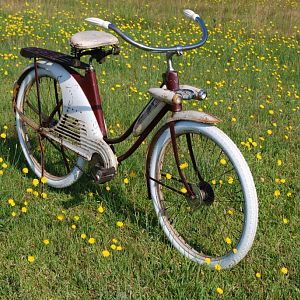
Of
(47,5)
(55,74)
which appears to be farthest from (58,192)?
(47,5)

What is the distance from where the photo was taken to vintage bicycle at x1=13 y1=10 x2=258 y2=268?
3.11m

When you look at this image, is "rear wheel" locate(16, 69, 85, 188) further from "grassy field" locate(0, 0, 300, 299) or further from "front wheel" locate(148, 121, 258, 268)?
"front wheel" locate(148, 121, 258, 268)

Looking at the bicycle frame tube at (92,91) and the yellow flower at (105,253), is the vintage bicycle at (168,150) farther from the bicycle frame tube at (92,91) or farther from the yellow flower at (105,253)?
the yellow flower at (105,253)

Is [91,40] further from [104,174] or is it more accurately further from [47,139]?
[47,139]

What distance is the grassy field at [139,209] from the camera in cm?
315

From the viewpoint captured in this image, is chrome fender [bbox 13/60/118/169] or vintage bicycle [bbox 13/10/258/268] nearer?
vintage bicycle [bbox 13/10/258/268]

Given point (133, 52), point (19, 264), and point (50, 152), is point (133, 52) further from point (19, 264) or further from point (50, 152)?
point (19, 264)

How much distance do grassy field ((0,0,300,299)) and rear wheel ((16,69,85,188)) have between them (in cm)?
14

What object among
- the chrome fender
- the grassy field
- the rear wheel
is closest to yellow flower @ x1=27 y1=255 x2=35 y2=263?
the grassy field

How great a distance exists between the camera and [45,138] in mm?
4645

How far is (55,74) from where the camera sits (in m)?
3.96

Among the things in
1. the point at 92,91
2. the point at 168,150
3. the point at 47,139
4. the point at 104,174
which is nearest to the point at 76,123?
the point at 92,91

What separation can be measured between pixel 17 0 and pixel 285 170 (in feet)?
32.2

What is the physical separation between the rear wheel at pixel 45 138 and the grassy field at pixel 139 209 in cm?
14
